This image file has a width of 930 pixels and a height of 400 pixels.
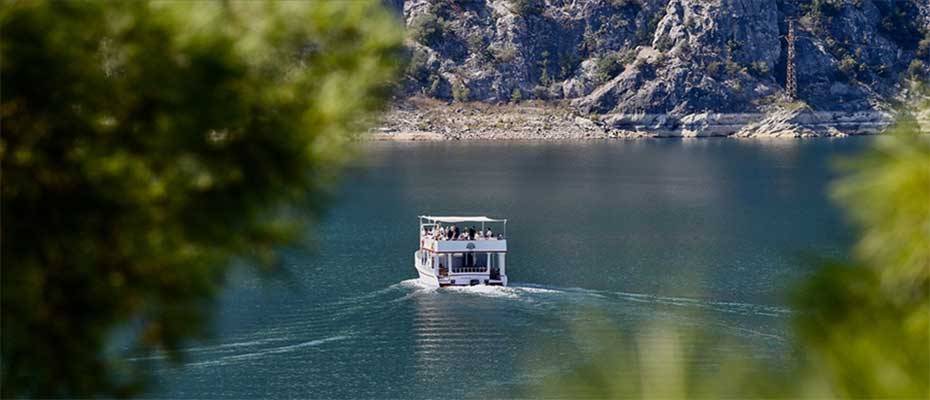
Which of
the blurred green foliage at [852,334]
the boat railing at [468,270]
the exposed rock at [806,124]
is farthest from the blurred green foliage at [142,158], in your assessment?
the exposed rock at [806,124]

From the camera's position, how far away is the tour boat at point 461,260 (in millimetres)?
42000

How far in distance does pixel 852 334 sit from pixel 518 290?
36.3m

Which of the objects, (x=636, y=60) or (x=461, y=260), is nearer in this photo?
(x=461, y=260)

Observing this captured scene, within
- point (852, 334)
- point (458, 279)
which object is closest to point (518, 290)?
point (458, 279)

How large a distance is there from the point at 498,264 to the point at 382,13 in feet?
133

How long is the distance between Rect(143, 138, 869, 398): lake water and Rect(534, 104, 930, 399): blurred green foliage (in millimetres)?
64

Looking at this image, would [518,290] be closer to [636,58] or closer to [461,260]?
[461,260]

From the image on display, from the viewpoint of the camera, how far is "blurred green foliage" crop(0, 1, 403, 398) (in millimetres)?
3305

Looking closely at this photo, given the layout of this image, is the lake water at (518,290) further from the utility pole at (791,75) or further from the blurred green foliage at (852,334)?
the utility pole at (791,75)

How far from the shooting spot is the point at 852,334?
4.15m

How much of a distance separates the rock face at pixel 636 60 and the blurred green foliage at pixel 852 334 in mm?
138641

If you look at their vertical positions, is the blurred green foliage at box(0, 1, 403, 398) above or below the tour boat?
above

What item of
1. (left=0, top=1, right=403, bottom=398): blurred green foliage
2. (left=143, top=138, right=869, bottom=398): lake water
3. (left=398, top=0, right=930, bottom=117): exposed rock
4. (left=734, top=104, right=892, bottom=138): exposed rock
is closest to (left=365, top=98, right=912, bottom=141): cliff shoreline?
(left=734, top=104, right=892, bottom=138): exposed rock

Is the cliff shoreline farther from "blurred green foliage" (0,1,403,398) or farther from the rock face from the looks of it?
"blurred green foliage" (0,1,403,398)
